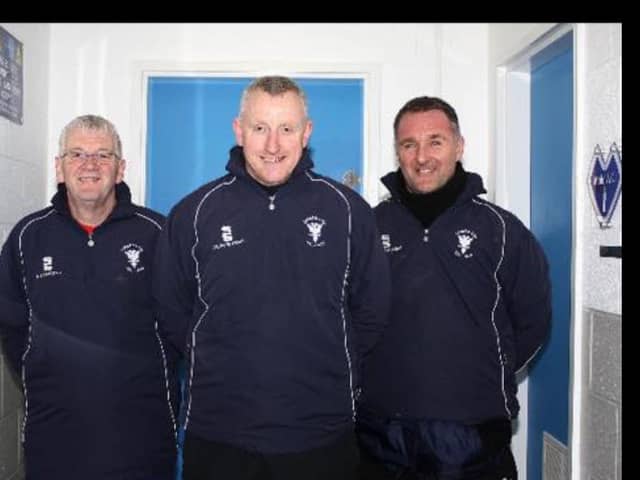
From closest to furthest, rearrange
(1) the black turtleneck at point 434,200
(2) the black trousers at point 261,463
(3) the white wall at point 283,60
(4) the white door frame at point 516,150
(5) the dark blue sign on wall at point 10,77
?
(2) the black trousers at point 261,463 → (1) the black turtleneck at point 434,200 → (5) the dark blue sign on wall at point 10,77 → (4) the white door frame at point 516,150 → (3) the white wall at point 283,60

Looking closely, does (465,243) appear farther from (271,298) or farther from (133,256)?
(133,256)

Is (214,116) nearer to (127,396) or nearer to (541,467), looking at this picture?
(127,396)

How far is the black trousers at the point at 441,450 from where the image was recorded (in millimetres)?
1809

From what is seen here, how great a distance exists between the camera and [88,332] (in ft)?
6.36

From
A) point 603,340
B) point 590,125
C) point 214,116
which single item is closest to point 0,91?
point 214,116

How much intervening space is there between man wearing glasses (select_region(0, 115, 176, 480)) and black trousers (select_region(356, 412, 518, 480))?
688 millimetres

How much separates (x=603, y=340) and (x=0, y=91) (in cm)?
218

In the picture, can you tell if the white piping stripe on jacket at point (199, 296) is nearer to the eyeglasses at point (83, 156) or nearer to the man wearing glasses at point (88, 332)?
the man wearing glasses at point (88, 332)

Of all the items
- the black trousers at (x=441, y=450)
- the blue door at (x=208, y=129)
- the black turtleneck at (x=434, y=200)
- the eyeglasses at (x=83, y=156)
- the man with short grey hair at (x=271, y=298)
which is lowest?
the black trousers at (x=441, y=450)

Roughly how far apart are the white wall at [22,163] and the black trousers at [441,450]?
4.73 feet

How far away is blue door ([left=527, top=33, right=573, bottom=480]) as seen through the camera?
2.24 metres

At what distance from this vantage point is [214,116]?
2.90 meters

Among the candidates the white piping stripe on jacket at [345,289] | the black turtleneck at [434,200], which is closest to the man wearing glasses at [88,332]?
the white piping stripe on jacket at [345,289]

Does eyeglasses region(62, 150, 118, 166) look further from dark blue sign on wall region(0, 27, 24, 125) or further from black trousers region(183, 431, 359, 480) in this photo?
black trousers region(183, 431, 359, 480)
